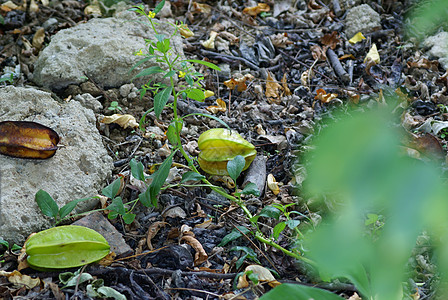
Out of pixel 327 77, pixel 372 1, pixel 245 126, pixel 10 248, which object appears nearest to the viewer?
pixel 10 248

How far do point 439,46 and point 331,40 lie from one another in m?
0.83

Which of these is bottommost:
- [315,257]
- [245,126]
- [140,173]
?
[245,126]

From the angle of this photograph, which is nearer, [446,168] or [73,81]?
[446,168]

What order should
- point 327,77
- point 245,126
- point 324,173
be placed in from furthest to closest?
point 327,77
point 245,126
point 324,173

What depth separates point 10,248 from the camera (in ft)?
6.84

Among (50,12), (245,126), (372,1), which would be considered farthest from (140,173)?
(372,1)

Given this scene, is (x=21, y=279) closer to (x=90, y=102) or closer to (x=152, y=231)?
(x=152, y=231)

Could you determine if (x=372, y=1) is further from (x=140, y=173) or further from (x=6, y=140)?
(x=6, y=140)

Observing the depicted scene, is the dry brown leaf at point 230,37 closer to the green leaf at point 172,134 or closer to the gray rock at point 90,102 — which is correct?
the gray rock at point 90,102

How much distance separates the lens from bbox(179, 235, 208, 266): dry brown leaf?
6.87 ft

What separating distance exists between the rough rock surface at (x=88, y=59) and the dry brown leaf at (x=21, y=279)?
5.02 feet

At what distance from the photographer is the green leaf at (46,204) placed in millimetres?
2121

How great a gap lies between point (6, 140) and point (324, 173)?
7.24ft

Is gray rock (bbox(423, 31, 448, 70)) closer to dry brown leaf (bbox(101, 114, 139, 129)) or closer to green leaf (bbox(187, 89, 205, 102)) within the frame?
green leaf (bbox(187, 89, 205, 102))
